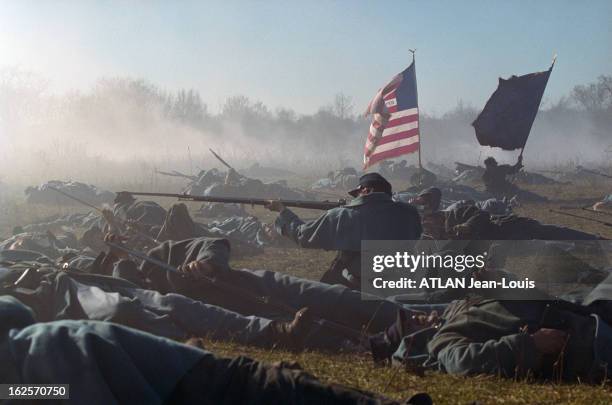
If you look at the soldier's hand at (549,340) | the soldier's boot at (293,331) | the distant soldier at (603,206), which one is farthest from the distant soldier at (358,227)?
the distant soldier at (603,206)

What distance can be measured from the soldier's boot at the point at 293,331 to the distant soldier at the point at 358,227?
6.00ft

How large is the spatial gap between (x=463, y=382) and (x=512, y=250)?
23.3 ft

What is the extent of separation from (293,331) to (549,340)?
2.01 metres

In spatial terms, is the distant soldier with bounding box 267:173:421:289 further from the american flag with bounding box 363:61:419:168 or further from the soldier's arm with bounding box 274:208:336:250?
the american flag with bounding box 363:61:419:168

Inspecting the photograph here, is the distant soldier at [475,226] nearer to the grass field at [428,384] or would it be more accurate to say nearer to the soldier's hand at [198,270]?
the soldier's hand at [198,270]

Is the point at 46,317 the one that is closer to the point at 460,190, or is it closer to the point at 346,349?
the point at 346,349

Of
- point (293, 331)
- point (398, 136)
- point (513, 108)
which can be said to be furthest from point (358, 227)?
point (513, 108)

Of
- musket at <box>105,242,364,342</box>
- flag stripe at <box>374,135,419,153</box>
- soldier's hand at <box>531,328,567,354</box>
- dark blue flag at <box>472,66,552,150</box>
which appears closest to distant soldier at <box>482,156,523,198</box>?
dark blue flag at <box>472,66,552,150</box>

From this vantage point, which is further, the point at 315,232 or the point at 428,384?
the point at 315,232

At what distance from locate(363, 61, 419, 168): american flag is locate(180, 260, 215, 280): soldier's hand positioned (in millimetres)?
10344

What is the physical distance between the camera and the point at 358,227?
7102 millimetres

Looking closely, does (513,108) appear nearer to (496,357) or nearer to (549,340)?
(549,340)

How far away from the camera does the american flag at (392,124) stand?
53.6 ft

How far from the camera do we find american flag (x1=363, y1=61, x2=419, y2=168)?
16328mm
